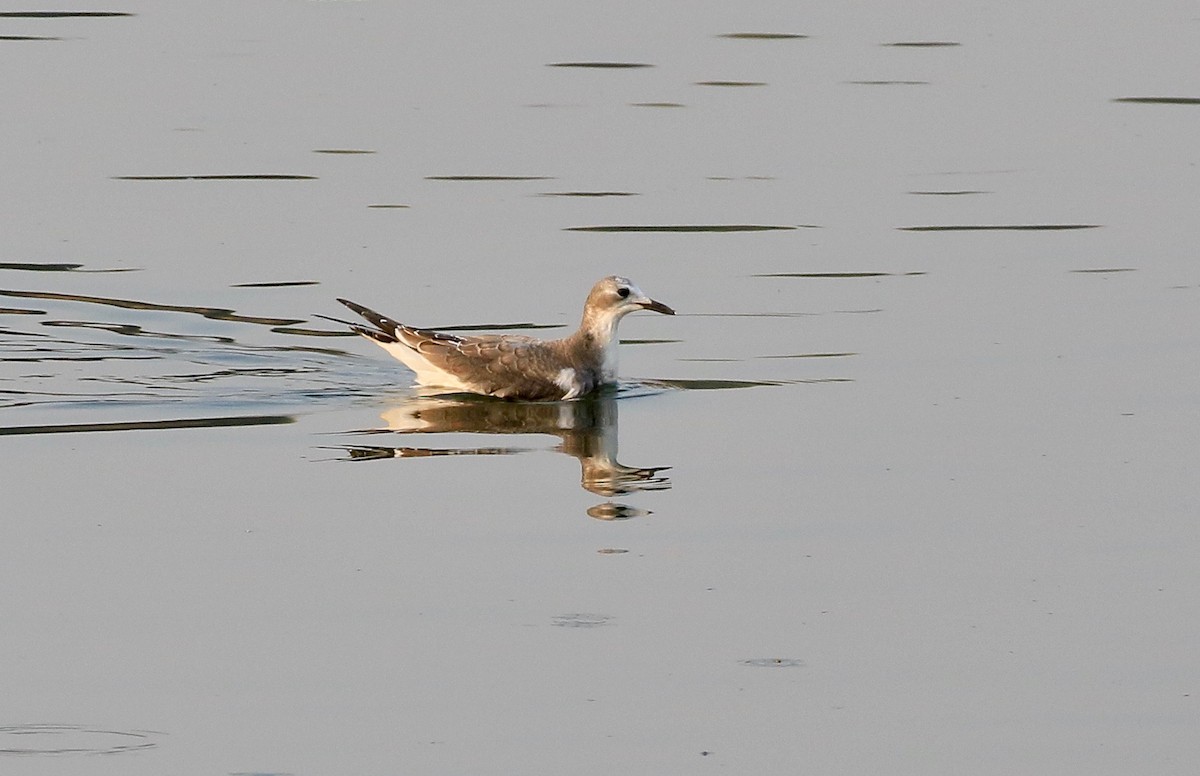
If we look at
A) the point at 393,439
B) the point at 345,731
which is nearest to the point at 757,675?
the point at 345,731

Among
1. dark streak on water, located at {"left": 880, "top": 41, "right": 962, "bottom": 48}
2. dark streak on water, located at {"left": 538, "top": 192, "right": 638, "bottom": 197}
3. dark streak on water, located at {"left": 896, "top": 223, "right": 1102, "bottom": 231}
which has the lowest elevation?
dark streak on water, located at {"left": 896, "top": 223, "right": 1102, "bottom": 231}

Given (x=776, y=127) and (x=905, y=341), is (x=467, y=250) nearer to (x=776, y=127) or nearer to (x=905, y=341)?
(x=905, y=341)

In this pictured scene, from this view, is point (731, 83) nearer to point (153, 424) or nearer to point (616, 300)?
point (616, 300)

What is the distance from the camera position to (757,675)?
334 inches

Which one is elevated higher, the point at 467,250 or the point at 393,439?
the point at 467,250

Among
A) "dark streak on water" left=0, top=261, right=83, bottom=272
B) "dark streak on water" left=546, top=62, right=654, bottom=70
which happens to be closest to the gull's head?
"dark streak on water" left=0, top=261, right=83, bottom=272

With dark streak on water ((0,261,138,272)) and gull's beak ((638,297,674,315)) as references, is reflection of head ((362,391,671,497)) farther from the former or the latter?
dark streak on water ((0,261,138,272))

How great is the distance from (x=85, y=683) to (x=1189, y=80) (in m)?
18.5

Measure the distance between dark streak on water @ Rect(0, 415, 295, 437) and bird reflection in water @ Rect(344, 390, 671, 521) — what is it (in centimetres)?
70

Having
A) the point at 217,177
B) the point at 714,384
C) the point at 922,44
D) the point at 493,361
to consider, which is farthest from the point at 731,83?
the point at 493,361

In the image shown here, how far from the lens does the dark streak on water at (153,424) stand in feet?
41.5

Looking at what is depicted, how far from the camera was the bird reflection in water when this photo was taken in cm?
1166

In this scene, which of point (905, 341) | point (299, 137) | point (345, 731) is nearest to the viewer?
point (345, 731)

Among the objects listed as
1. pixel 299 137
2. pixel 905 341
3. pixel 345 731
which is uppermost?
pixel 299 137
